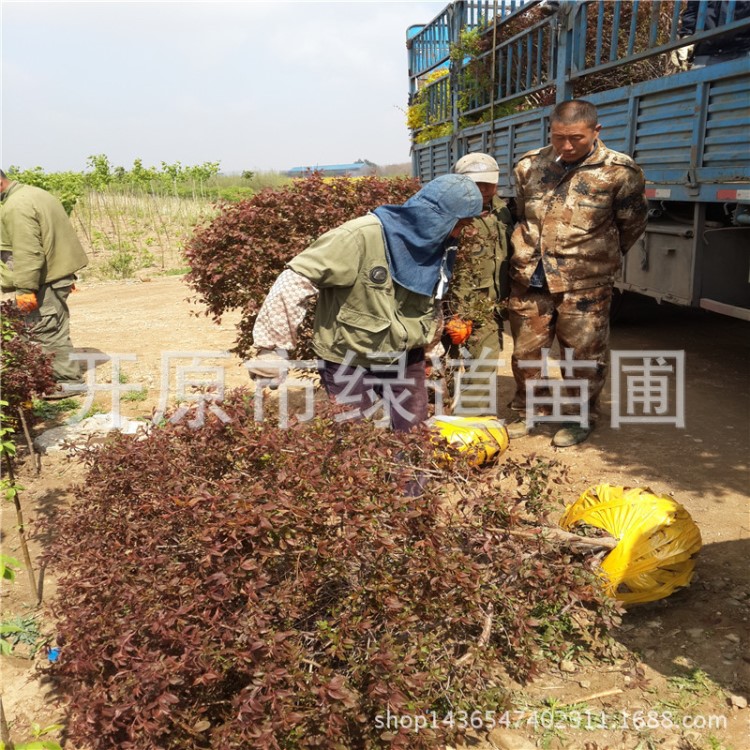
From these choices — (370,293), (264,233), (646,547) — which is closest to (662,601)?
(646,547)

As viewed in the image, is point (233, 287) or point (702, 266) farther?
point (702, 266)

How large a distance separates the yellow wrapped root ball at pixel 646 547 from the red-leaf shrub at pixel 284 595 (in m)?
0.48

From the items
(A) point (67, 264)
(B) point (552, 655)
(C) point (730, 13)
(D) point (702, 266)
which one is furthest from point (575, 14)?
(B) point (552, 655)

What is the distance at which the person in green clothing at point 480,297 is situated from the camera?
177 inches

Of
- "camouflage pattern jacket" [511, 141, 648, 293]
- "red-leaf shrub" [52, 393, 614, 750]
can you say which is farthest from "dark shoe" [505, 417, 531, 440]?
"red-leaf shrub" [52, 393, 614, 750]

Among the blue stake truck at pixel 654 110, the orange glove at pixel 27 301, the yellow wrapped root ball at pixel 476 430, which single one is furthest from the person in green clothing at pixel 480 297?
the orange glove at pixel 27 301

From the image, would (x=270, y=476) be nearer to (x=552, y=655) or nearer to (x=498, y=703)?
(x=498, y=703)

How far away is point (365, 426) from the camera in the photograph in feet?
7.66

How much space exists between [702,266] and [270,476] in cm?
400

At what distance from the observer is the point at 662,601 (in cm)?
302

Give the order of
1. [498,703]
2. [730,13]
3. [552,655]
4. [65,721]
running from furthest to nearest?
1. [730,13]
2. [552,655]
3. [65,721]
4. [498,703]

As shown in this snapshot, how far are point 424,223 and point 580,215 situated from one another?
1.83m

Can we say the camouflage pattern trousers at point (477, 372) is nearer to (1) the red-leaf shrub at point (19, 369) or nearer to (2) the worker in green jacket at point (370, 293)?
(2) the worker in green jacket at point (370, 293)

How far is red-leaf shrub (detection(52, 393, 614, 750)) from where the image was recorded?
1877mm
